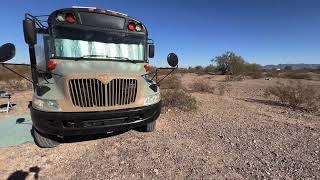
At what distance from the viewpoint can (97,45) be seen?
5.61m

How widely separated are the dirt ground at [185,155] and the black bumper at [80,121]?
52 cm

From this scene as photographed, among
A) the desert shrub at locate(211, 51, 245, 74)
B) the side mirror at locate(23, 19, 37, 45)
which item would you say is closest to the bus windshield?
the side mirror at locate(23, 19, 37, 45)

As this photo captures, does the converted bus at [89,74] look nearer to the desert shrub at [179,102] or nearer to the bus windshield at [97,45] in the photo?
the bus windshield at [97,45]

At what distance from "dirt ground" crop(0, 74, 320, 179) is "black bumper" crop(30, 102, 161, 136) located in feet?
1.69

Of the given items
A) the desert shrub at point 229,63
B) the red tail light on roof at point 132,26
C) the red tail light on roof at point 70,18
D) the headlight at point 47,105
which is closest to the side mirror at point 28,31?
the red tail light on roof at point 70,18

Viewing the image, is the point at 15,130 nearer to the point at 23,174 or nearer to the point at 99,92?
the point at 23,174

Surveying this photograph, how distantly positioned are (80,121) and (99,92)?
0.61 metres

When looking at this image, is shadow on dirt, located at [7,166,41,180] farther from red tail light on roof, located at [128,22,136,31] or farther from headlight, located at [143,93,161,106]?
red tail light on roof, located at [128,22,136,31]

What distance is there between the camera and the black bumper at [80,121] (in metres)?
4.56

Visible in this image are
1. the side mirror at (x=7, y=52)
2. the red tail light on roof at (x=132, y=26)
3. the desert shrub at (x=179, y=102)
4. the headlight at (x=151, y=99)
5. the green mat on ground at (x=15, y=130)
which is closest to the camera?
the side mirror at (x=7, y=52)

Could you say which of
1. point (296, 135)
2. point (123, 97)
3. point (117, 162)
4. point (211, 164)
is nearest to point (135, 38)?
point (123, 97)

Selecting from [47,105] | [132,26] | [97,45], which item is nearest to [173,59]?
[132,26]

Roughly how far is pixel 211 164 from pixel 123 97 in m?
2.01

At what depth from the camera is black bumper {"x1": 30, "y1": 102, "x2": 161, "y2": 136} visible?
4562 millimetres
